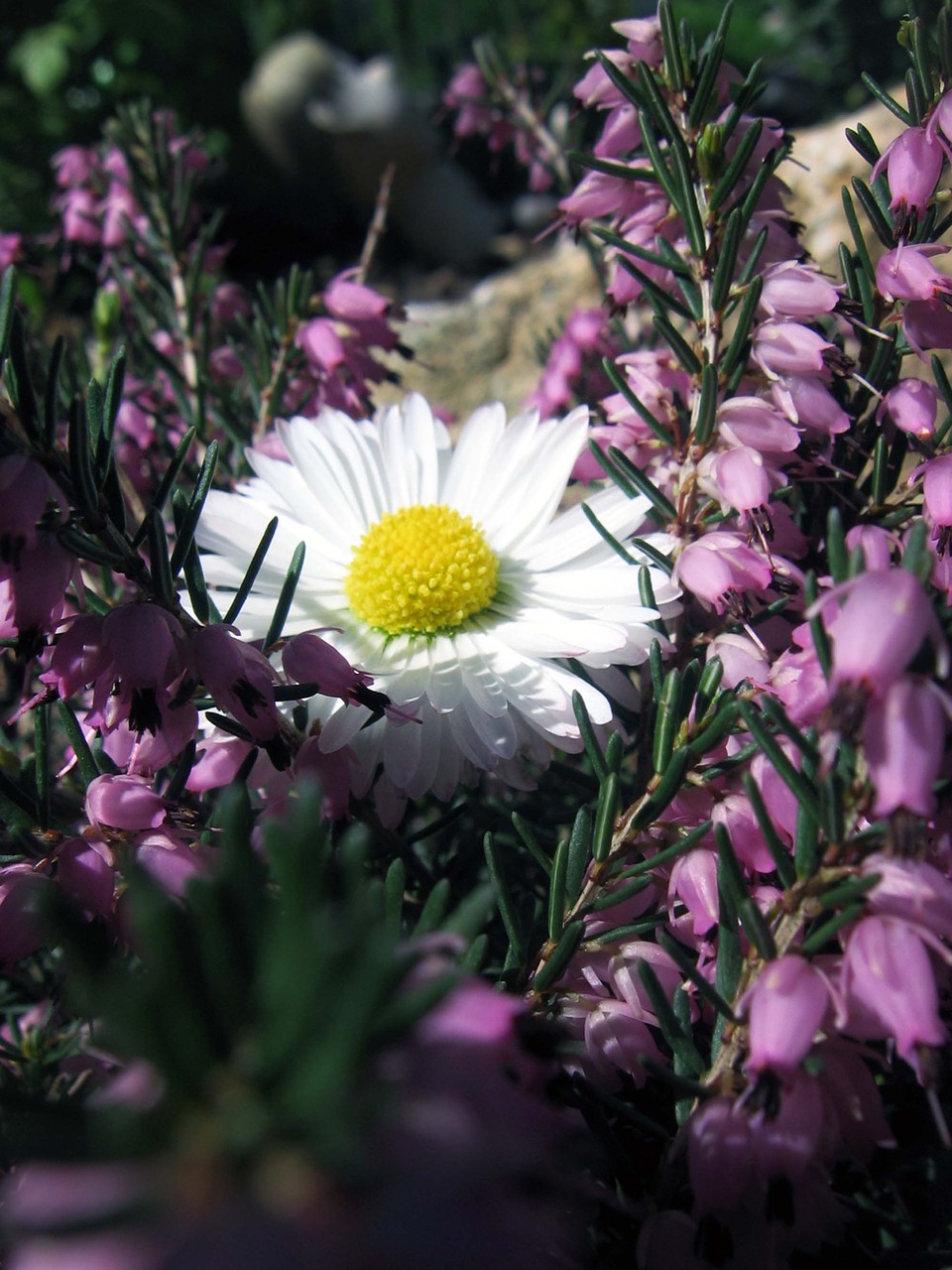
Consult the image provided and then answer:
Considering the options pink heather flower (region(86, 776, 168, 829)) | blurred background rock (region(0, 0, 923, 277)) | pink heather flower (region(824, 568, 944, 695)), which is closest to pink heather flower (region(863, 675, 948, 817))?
pink heather flower (region(824, 568, 944, 695))

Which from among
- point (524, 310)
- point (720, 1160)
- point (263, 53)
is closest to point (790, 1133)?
point (720, 1160)

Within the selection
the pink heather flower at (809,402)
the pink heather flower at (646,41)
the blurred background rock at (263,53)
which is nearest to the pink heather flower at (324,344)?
the pink heather flower at (646,41)

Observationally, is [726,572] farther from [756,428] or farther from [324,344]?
[324,344]

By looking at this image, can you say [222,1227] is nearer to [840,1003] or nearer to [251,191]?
[840,1003]

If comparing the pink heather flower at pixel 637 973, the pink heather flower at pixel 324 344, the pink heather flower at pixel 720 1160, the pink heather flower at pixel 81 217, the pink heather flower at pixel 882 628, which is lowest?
the pink heather flower at pixel 720 1160

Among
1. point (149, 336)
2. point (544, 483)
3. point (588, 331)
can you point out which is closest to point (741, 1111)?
point (544, 483)

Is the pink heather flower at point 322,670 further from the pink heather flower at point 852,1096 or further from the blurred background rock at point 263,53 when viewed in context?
the blurred background rock at point 263,53

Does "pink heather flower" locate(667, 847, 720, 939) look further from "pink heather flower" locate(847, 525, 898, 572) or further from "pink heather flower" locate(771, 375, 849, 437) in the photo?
"pink heather flower" locate(771, 375, 849, 437)
